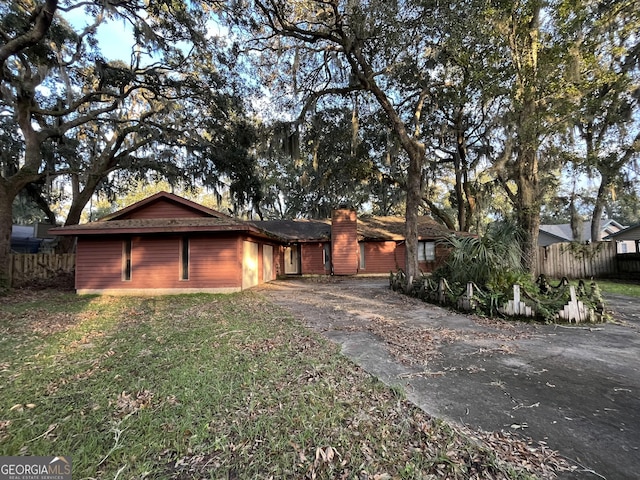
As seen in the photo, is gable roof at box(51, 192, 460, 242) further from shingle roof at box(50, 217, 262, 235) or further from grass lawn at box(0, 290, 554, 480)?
grass lawn at box(0, 290, 554, 480)

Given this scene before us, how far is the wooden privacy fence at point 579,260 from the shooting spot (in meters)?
12.9

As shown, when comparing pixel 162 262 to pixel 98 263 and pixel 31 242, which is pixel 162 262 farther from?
pixel 31 242

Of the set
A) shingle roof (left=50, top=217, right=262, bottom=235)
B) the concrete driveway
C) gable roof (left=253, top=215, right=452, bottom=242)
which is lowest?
the concrete driveway

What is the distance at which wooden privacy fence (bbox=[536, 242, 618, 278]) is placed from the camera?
12922mm

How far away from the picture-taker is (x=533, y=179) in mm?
8086

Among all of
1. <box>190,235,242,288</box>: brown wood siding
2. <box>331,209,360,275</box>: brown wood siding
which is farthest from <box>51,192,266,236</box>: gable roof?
<box>331,209,360,275</box>: brown wood siding

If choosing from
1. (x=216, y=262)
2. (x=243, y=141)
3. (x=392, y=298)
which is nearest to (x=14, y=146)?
(x=243, y=141)

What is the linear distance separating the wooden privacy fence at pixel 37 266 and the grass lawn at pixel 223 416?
958 centimetres

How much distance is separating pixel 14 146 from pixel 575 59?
21.3 meters

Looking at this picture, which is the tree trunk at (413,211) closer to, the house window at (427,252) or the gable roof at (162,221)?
the gable roof at (162,221)

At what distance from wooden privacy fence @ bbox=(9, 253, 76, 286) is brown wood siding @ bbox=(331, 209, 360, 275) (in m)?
12.7

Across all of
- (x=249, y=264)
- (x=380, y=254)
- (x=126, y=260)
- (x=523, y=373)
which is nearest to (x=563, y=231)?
(x=380, y=254)

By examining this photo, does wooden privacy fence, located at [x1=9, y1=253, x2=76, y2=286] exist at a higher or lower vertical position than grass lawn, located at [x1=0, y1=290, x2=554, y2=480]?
higher

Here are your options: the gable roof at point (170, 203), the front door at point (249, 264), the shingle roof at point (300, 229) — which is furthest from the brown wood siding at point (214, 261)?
the shingle roof at point (300, 229)
